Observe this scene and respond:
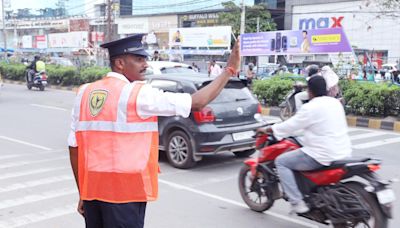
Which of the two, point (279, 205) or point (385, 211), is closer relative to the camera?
point (385, 211)

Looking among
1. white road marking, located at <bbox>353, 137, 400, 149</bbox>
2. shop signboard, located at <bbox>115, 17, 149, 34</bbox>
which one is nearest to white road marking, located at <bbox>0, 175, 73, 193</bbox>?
white road marking, located at <bbox>353, 137, 400, 149</bbox>

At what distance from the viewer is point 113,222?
2492 millimetres

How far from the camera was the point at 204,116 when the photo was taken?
23.8 feet

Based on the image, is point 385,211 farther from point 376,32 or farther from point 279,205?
point 376,32

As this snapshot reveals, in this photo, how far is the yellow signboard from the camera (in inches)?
660

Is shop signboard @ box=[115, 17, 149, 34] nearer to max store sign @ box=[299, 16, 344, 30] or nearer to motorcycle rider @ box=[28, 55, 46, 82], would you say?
max store sign @ box=[299, 16, 344, 30]

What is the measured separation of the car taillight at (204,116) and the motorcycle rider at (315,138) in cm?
267

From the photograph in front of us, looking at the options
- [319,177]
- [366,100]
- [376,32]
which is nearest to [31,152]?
[319,177]

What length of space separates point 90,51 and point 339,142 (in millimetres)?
40750

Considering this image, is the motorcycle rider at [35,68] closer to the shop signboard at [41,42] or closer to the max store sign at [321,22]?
the max store sign at [321,22]

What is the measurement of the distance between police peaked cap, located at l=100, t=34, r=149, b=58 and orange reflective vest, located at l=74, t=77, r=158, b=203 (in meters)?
0.15

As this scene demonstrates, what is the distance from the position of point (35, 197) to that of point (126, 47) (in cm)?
392

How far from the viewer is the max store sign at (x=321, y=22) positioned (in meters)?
42.9

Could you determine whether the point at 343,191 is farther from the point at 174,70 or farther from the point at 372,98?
the point at 174,70
